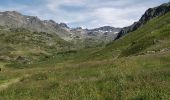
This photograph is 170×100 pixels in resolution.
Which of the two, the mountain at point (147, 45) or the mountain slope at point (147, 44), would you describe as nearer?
the mountain at point (147, 45)

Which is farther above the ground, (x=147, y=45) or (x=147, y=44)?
(x=147, y=44)

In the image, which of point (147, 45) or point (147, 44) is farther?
point (147, 44)

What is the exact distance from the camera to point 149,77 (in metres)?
16.3

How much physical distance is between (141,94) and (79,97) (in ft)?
8.78

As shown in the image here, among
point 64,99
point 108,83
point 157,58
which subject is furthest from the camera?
point 157,58

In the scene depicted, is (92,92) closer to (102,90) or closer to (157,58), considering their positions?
(102,90)

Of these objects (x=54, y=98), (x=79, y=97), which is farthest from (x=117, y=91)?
(x=54, y=98)

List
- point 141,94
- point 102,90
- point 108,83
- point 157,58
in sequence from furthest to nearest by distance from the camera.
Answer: point 157,58 < point 108,83 < point 102,90 < point 141,94

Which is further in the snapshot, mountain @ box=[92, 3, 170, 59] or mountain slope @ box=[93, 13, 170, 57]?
mountain slope @ box=[93, 13, 170, 57]

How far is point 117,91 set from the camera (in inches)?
579

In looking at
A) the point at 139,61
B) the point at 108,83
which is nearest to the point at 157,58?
the point at 139,61

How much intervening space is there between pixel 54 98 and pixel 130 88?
2967 mm

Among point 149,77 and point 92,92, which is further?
point 149,77

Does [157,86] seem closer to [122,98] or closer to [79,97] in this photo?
[122,98]
